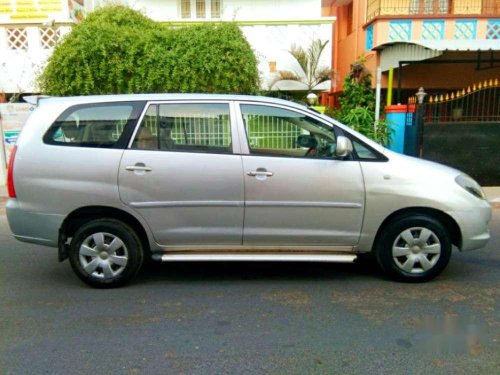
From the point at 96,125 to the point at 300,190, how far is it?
2.04 metres

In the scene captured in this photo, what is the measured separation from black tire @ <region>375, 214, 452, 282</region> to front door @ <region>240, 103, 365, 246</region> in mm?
313

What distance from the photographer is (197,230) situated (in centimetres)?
409

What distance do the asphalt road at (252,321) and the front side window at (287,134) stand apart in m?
1.32

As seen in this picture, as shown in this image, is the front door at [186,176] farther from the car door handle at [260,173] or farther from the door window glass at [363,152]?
the door window glass at [363,152]

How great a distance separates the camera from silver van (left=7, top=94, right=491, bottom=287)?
3973mm

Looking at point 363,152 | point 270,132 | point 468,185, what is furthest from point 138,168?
point 468,185

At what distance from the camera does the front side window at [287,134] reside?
4094mm

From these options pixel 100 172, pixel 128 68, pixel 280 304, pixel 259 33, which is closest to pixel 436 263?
pixel 280 304

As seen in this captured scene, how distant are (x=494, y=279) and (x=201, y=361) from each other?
3.16 meters

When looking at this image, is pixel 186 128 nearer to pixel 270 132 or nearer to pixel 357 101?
pixel 270 132

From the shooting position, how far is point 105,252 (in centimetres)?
409

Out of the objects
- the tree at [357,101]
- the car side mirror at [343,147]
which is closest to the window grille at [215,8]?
the tree at [357,101]

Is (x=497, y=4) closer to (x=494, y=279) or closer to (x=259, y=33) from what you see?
(x=259, y=33)

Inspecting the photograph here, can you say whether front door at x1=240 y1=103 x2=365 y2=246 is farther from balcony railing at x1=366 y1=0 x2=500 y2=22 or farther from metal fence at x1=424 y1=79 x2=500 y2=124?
balcony railing at x1=366 y1=0 x2=500 y2=22
